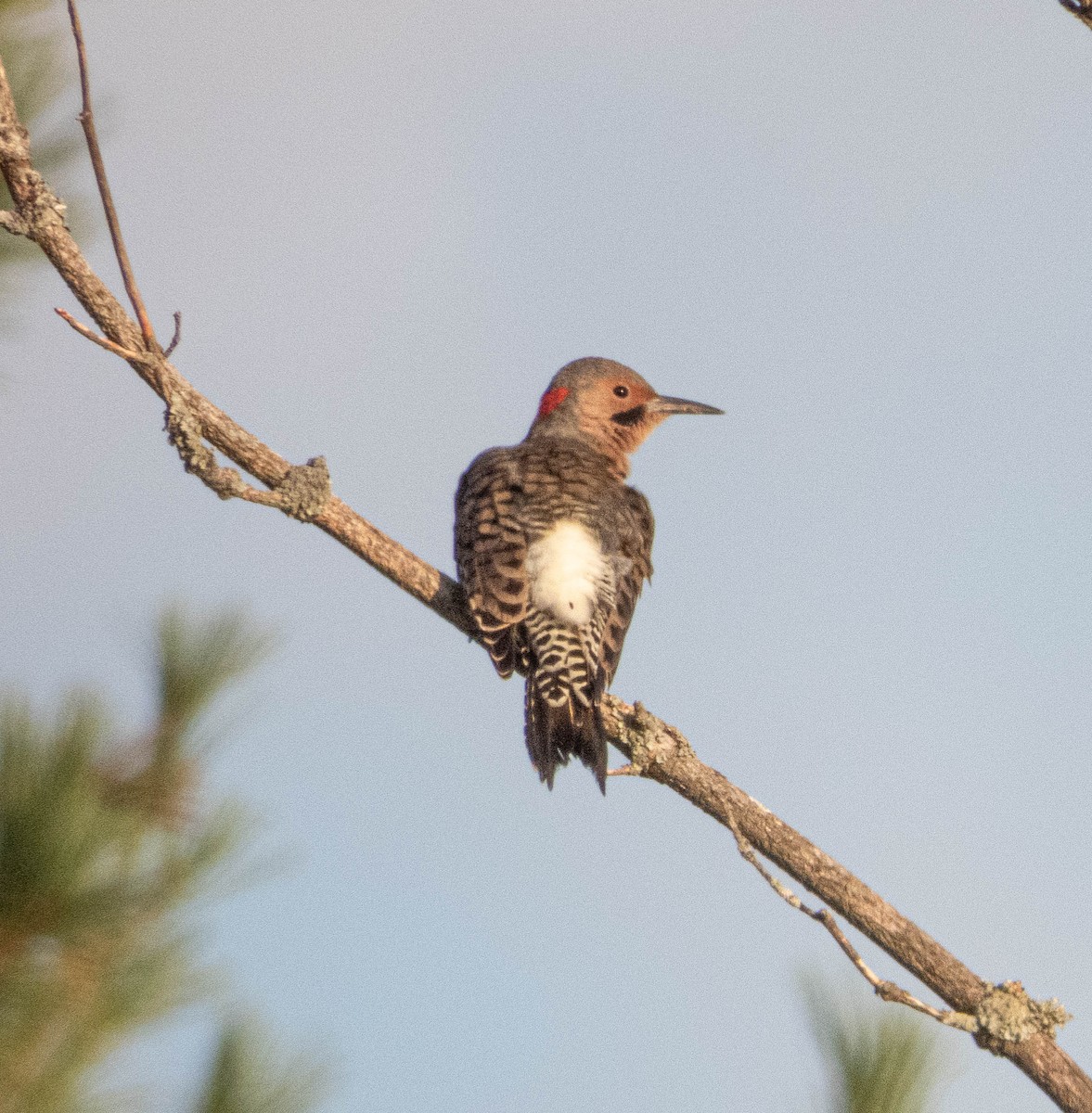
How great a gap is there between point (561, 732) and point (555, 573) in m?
0.57

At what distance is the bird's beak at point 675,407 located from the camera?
564cm

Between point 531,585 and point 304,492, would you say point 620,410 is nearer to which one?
point 531,585

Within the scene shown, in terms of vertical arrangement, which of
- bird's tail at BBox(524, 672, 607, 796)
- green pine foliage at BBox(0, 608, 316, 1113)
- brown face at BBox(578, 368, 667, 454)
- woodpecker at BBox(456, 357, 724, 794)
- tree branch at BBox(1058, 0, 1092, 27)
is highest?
brown face at BBox(578, 368, 667, 454)

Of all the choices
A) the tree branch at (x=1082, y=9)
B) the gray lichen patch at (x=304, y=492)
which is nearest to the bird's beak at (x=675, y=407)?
the gray lichen patch at (x=304, y=492)

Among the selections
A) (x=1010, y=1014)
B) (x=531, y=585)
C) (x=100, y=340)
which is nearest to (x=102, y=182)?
(x=100, y=340)

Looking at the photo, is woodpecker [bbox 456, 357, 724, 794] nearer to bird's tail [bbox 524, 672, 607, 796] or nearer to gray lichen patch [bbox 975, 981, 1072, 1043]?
bird's tail [bbox 524, 672, 607, 796]

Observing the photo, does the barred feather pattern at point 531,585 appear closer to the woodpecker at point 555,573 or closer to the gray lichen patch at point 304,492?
the woodpecker at point 555,573

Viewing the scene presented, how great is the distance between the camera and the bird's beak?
5641mm

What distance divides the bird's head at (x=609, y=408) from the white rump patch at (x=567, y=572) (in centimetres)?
112

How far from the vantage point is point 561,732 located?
3850mm

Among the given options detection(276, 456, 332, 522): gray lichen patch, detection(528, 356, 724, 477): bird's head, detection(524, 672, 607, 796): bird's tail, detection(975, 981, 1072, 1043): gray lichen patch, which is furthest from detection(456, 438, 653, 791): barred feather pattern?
detection(975, 981, 1072, 1043): gray lichen patch

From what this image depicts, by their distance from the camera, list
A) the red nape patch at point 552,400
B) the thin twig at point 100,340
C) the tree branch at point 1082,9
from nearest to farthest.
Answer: the tree branch at point 1082,9 → the thin twig at point 100,340 → the red nape patch at point 552,400

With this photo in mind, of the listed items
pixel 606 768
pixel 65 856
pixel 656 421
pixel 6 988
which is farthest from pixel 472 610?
pixel 656 421

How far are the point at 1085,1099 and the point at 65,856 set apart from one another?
7.74 ft
